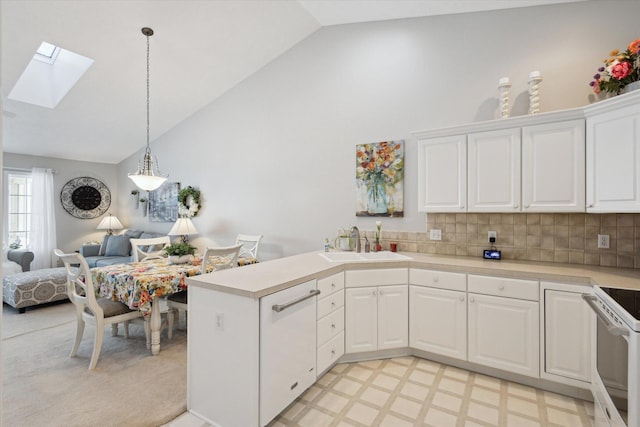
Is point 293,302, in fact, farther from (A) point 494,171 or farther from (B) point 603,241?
(B) point 603,241

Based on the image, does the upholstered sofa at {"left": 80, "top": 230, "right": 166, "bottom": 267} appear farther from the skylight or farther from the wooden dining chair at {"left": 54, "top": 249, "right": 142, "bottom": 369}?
the wooden dining chair at {"left": 54, "top": 249, "right": 142, "bottom": 369}

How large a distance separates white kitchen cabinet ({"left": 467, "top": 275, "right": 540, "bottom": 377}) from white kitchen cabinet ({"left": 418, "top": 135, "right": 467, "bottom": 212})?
724 millimetres

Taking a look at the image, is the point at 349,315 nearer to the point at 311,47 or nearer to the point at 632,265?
the point at 632,265

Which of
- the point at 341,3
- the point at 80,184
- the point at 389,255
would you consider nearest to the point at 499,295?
the point at 389,255

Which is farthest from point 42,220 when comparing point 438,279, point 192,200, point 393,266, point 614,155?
point 614,155

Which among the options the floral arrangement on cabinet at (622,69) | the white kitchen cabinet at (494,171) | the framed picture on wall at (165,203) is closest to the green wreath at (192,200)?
the framed picture on wall at (165,203)

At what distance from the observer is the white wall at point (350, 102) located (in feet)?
9.70

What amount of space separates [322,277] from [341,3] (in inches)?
111

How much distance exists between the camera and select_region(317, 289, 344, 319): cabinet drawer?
8.46 ft

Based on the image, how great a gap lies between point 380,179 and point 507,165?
4.15 feet

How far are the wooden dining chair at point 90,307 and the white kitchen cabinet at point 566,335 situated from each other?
3.35 metres

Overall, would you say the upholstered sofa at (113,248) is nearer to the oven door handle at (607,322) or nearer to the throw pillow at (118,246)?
the throw pillow at (118,246)

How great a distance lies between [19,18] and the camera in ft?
10.7

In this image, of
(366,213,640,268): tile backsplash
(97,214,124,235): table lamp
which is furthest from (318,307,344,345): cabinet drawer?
(97,214,124,235): table lamp
